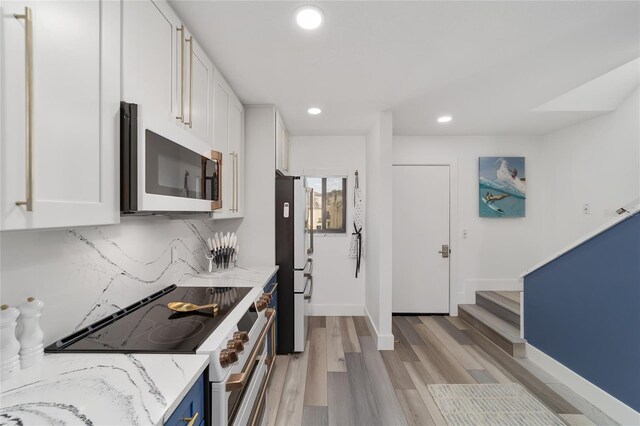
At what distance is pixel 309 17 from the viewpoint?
147 centimetres

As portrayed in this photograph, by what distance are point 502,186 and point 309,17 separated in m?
3.53

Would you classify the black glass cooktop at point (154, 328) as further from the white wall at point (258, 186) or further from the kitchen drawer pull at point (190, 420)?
the white wall at point (258, 186)

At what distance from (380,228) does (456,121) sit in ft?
5.36

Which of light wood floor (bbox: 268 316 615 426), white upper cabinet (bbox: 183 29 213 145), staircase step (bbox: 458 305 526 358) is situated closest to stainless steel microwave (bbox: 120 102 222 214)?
white upper cabinet (bbox: 183 29 213 145)

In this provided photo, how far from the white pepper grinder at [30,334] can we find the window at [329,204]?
10.1 feet

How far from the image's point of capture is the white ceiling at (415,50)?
4.82ft

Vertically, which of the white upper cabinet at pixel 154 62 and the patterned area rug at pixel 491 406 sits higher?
the white upper cabinet at pixel 154 62

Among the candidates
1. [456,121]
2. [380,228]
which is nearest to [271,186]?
[380,228]

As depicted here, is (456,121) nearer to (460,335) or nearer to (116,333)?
(460,335)

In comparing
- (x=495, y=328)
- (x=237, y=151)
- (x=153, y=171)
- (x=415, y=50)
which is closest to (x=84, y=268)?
(x=153, y=171)

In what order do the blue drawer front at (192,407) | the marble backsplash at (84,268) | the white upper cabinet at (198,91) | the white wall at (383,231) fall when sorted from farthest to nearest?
the white wall at (383,231) < the white upper cabinet at (198,91) < the marble backsplash at (84,268) < the blue drawer front at (192,407)

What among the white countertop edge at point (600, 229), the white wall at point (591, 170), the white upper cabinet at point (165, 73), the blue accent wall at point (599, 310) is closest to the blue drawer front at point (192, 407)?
the white upper cabinet at point (165, 73)

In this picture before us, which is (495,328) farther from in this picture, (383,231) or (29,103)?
(29,103)

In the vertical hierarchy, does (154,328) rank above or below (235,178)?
below
